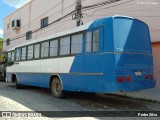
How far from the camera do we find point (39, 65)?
14461mm

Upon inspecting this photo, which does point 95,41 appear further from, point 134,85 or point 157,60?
point 157,60

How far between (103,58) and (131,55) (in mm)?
1067

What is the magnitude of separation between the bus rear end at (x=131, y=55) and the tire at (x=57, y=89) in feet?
12.2

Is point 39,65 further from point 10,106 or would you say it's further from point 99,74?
point 99,74

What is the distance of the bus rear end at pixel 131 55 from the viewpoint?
31.6ft

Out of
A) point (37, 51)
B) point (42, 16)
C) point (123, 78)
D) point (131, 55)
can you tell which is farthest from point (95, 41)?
point (42, 16)

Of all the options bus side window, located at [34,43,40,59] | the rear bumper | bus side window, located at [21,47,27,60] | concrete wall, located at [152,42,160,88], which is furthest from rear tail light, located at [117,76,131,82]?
bus side window, located at [21,47,27,60]

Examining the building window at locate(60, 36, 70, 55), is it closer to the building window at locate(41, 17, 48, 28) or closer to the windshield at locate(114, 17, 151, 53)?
the windshield at locate(114, 17, 151, 53)

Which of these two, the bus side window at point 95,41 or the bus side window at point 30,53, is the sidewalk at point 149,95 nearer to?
the bus side window at point 95,41

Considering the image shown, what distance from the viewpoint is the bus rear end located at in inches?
379

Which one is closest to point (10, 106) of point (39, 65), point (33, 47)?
point (39, 65)

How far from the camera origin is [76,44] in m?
11.4

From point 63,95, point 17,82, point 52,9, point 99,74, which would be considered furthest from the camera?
point 52,9

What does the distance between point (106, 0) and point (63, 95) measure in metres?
8.41
